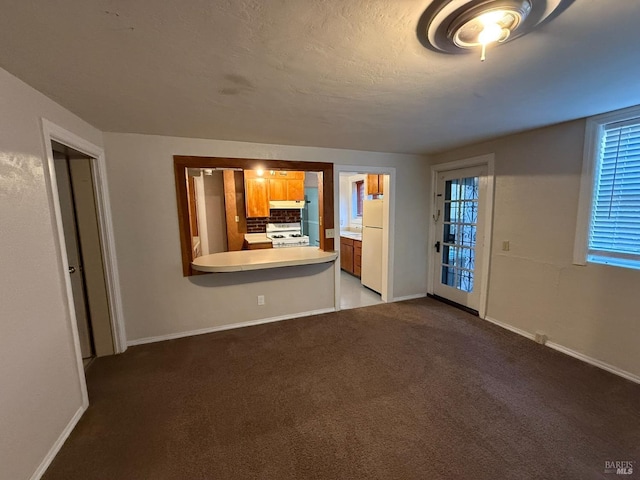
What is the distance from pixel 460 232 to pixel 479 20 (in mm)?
3020

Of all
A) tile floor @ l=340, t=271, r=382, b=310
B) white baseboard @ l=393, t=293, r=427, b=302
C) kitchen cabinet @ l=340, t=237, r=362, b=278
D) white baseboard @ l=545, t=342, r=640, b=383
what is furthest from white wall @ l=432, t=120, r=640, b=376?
kitchen cabinet @ l=340, t=237, r=362, b=278

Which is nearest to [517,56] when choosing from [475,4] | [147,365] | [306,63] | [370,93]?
[475,4]

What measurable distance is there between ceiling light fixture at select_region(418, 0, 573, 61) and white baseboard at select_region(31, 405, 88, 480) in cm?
292

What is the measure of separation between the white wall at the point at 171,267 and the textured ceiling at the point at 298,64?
42cm

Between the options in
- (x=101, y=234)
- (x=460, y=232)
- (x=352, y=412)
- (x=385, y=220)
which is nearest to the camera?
(x=352, y=412)

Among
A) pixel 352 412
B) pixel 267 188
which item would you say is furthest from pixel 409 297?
pixel 267 188

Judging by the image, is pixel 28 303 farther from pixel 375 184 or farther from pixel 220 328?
pixel 375 184

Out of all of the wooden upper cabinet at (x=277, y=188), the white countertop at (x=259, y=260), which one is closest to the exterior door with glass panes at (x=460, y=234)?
the white countertop at (x=259, y=260)

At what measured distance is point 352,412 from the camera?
1866mm

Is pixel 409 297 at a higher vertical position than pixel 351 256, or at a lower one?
lower

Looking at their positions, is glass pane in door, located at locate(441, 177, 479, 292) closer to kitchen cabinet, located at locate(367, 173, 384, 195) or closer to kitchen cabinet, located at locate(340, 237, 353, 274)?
kitchen cabinet, located at locate(367, 173, 384, 195)

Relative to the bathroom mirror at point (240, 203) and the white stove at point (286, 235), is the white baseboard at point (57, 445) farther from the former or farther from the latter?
the white stove at point (286, 235)

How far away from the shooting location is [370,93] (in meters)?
1.76

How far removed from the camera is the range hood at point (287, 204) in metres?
5.33
